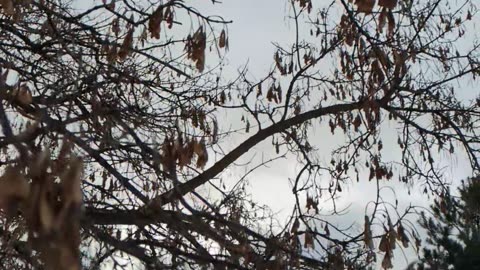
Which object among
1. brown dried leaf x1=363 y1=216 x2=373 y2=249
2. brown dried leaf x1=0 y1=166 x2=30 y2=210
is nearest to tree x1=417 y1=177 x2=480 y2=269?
brown dried leaf x1=363 y1=216 x2=373 y2=249

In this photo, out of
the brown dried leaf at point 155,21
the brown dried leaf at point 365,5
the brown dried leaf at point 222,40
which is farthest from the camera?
the brown dried leaf at point 222,40

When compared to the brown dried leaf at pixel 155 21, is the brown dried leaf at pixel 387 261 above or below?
below

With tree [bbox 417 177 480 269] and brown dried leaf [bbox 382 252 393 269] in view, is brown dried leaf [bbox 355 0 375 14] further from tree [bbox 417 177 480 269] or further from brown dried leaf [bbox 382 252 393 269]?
tree [bbox 417 177 480 269]

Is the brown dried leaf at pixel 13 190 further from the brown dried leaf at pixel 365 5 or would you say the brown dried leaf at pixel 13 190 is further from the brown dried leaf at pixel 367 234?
the brown dried leaf at pixel 367 234

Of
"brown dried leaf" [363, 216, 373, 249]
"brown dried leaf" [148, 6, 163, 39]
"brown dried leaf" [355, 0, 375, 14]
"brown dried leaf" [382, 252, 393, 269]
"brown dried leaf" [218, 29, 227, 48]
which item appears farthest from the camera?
"brown dried leaf" [363, 216, 373, 249]

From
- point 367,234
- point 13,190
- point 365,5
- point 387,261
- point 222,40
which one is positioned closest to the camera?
point 13,190

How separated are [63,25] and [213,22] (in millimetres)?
1350

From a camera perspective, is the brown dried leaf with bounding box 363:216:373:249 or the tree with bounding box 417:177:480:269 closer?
the brown dried leaf with bounding box 363:216:373:249

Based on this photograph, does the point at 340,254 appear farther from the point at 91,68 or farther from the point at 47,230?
the point at 47,230

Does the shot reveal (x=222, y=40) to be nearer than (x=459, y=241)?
Yes

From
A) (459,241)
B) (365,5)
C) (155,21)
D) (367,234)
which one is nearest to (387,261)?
(367,234)

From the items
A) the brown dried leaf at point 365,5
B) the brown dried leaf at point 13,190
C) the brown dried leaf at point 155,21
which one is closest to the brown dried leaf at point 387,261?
the brown dried leaf at point 365,5

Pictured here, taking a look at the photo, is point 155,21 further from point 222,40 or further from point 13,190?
point 13,190

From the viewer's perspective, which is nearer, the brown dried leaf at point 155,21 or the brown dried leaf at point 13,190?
the brown dried leaf at point 13,190
